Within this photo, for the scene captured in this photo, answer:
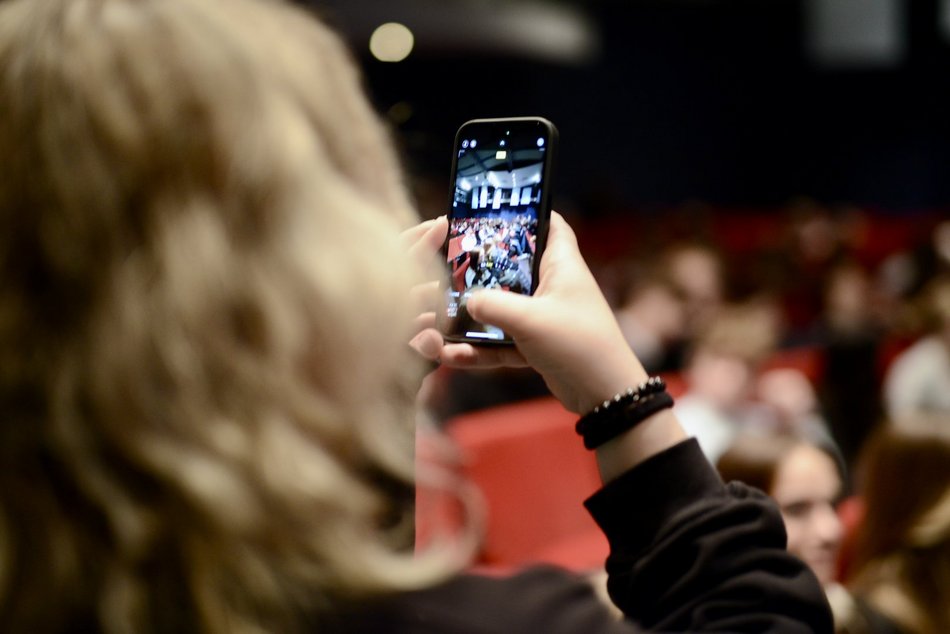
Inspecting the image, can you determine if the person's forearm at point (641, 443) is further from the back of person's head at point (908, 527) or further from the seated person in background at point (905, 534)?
the back of person's head at point (908, 527)

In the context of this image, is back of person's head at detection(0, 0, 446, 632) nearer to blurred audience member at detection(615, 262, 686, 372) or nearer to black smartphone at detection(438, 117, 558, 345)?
black smartphone at detection(438, 117, 558, 345)

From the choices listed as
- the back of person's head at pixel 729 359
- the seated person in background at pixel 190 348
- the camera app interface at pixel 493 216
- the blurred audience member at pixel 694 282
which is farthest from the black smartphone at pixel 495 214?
the blurred audience member at pixel 694 282

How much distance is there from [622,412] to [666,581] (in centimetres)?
13

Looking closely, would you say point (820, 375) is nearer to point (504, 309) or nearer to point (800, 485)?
point (800, 485)

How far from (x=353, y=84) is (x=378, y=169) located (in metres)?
0.05

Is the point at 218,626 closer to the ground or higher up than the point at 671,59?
closer to the ground

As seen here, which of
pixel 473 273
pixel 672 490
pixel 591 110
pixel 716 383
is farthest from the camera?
pixel 591 110

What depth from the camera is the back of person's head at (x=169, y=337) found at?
52 cm

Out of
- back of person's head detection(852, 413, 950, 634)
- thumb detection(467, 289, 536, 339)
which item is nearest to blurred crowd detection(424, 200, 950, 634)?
back of person's head detection(852, 413, 950, 634)

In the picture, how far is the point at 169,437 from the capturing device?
0.52 metres

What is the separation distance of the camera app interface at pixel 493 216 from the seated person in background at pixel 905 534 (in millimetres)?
935

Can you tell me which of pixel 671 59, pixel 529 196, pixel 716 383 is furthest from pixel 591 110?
pixel 529 196

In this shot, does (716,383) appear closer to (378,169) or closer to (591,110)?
(378,169)

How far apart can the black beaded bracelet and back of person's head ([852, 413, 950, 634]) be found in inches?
41.5
